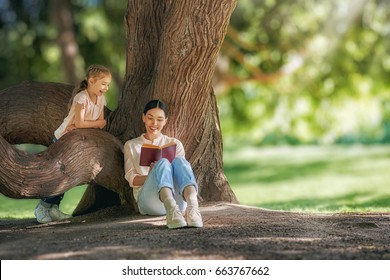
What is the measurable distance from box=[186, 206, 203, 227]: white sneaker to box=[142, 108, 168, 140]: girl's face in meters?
1.01

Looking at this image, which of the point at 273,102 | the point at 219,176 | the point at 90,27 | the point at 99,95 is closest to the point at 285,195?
the point at 273,102

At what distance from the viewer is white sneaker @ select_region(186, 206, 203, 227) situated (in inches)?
286

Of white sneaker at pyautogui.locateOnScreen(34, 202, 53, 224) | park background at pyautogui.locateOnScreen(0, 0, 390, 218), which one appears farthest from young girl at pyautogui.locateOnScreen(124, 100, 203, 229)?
park background at pyautogui.locateOnScreen(0, 0, 390, 218)

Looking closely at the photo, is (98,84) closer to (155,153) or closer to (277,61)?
(155,153)

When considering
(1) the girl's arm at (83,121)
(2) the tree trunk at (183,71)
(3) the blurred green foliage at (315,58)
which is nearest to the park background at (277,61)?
(3) the blurred green foliage at (315,58)

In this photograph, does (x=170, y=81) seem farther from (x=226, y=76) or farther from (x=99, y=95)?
(x=226, y=76)

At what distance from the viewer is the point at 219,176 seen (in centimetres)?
909

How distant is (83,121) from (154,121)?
33.3 inches

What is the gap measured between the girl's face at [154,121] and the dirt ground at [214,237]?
0.84 metres

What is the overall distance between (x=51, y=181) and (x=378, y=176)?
16061mm

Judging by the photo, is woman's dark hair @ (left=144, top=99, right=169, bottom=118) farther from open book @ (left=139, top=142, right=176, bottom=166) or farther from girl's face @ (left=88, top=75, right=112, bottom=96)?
girl's face @ (left=88, top=75, right=112, bottom=96)

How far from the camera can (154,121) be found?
7887mm

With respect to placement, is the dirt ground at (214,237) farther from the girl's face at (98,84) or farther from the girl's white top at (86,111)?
the girl's face at (98,84)

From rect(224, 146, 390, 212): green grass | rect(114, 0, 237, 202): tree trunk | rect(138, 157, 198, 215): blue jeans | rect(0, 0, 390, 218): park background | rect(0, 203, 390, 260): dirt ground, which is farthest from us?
rect(0, 0, 390, 218): park background
